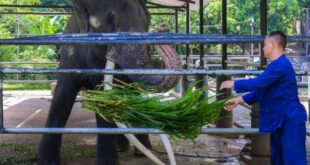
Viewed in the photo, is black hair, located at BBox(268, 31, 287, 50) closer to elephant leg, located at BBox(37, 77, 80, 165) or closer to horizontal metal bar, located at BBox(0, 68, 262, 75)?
horizontal metal bar, located at BBox(0, 68, 262, 75)

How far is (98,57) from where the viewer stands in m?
5.86

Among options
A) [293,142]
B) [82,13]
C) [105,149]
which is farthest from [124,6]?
[293,142]

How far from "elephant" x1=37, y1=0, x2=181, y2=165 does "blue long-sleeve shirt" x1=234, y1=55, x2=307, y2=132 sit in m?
1.25

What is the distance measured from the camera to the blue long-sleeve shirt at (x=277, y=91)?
343cm

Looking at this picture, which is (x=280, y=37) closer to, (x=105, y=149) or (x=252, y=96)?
(x=252, y=96)

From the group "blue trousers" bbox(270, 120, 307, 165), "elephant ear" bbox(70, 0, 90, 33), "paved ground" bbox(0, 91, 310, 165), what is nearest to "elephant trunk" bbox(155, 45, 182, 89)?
"blue trousers" bbox(270, 120, 307, 165)

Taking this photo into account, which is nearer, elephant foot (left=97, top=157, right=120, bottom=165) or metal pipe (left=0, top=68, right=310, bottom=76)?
metal pipe (left=0, top=68, right=310, bottom=76)

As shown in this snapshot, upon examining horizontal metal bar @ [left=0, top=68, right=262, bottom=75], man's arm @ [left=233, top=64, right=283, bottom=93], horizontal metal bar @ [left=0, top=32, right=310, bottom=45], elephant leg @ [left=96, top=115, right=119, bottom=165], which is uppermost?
horizontal metal bar @ [left=0, top=32, right=310, bottom=45]

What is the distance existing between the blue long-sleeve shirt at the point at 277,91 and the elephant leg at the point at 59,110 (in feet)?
10.3

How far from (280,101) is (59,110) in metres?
3.35

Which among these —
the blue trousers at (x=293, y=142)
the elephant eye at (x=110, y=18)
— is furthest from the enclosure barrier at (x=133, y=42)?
the elephant eye at (x=110, y=18)

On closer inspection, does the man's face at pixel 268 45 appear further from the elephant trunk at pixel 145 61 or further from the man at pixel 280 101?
the elephant trunk at pixel 145 61

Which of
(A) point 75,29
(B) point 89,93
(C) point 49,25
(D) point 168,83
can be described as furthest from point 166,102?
(C) point 49,25

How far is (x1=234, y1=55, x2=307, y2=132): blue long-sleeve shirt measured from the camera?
11.3 ft
